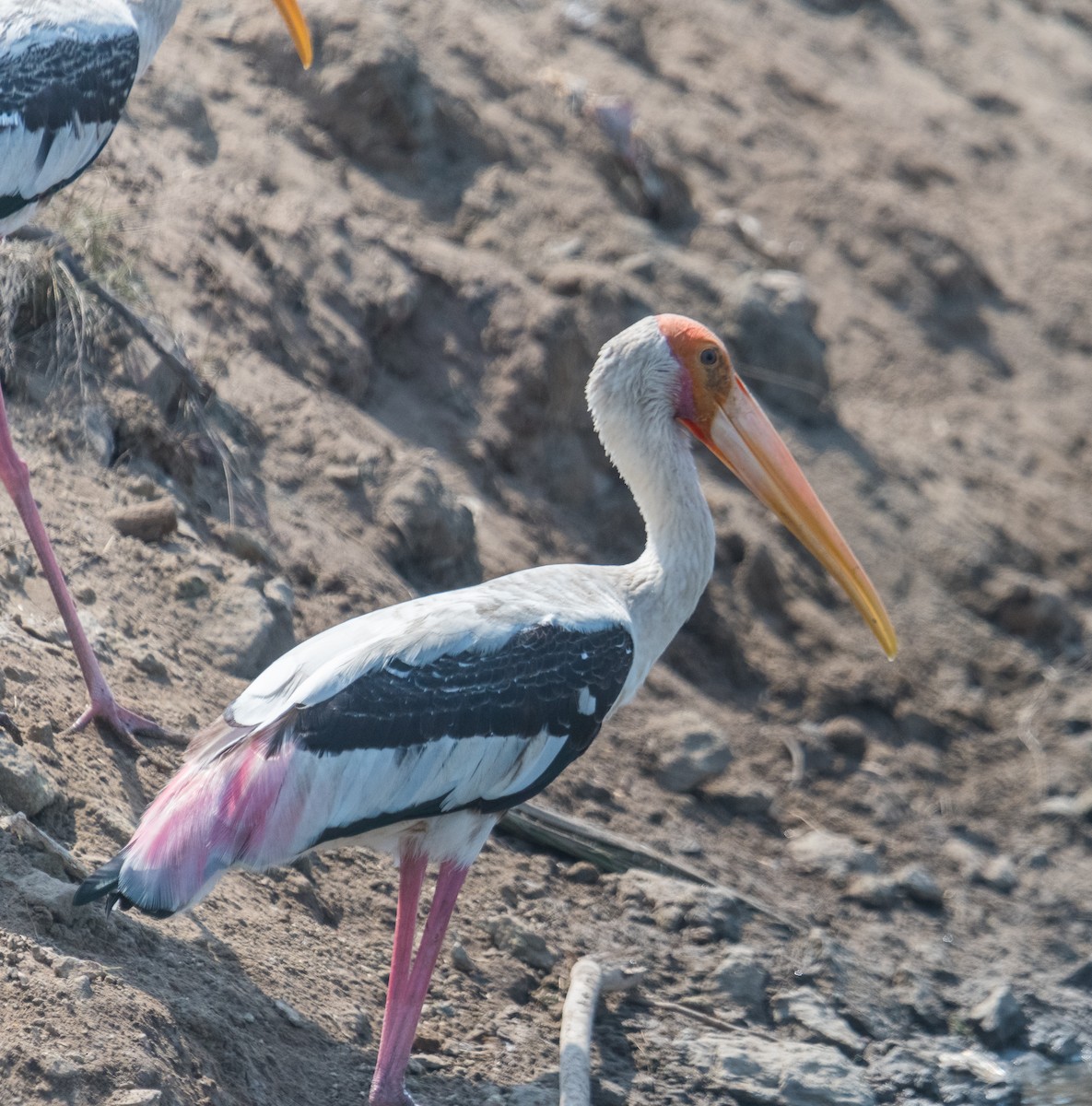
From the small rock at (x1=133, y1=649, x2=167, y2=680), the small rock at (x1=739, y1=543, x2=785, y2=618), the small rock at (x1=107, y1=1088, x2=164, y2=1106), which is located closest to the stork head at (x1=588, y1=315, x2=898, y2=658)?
the small rock at (x1=133, y1=649, x2=167, y2=680)

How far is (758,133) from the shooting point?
36.1ft

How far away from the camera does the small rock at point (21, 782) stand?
450 centimetres

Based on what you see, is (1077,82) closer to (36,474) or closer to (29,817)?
(36,474)

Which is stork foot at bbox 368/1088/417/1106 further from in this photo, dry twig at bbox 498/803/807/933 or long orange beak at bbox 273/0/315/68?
long orange beak at bbox 273/0/315/68

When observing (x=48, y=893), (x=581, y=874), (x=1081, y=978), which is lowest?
(x=1081, y=978)

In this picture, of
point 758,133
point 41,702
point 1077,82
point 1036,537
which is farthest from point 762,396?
point 1077,82

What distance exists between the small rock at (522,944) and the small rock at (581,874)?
1.70 ft

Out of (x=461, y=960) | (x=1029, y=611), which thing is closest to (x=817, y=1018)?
(x=461, y=960)

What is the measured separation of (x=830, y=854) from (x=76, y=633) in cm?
339

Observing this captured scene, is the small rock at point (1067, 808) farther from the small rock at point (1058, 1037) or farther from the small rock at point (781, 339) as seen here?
the small rock at point (781, 339)

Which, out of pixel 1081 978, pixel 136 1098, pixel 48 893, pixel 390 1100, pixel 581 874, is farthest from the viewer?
pixel 1081 978

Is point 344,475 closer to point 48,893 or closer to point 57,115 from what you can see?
point 57,115

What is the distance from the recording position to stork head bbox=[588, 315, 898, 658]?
5.43 m

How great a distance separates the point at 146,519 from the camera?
19.8 feet
